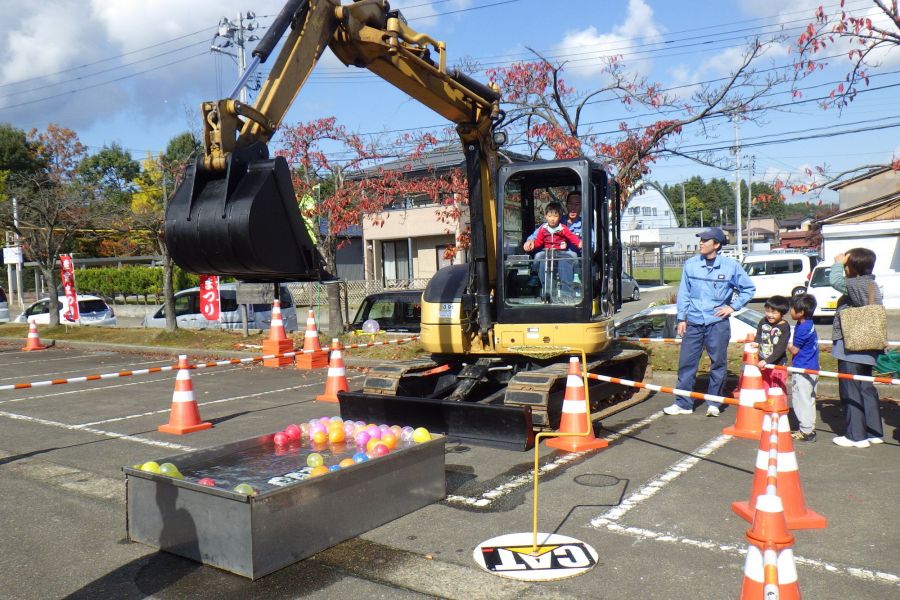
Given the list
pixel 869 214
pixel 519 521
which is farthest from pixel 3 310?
pixel 869 214

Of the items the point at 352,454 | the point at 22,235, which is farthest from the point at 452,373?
the point at 22,235

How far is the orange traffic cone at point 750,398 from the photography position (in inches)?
290

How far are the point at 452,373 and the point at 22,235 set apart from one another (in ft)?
58.7

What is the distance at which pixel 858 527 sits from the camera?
496 centimetres

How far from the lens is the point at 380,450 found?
213 inches

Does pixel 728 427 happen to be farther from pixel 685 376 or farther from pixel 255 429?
pixel 255 429

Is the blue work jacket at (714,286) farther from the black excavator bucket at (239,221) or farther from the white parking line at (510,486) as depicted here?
the black excavator bucket at (239,221)

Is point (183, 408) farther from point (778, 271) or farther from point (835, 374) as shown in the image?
point (778, 271)

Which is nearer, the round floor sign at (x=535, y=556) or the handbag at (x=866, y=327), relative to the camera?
the round floor sign at (x=535, y=556)

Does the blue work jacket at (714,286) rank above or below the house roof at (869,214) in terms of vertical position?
below

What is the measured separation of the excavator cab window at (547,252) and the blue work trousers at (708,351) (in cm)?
169

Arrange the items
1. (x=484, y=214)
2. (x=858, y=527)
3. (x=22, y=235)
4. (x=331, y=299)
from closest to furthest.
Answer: (x=858, y=527), (x=484, y=214), (x=331, y=299), (x=22, y=235)

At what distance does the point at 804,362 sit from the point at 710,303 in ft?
4.75

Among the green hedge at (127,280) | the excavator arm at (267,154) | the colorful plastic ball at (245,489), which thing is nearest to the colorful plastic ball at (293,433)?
the excavator arm at (267,154)
